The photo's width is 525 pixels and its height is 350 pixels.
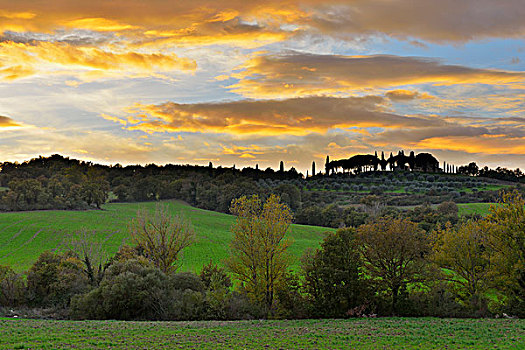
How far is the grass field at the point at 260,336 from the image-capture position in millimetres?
23203

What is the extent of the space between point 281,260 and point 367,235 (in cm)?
971

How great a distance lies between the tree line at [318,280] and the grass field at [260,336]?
10.7m

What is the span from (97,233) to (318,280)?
224 ft

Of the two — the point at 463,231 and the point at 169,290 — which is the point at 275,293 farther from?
the point at 463,231

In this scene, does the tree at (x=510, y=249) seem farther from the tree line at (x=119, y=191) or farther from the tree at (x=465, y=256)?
the tree line at (x=119, y=191)

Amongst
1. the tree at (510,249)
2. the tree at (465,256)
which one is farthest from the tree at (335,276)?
the tree at (510,249)

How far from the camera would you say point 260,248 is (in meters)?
47.9

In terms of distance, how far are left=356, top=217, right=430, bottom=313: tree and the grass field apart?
39.3 feet

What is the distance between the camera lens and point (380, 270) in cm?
4438

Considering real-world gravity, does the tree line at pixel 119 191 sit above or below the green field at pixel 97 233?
above

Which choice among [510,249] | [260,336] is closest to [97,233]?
[260,336]

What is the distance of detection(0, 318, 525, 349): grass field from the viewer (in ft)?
Result: 76.1

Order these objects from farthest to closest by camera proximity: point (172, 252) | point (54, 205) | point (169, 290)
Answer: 1. point (54, 205)
2. point (172, 252)
3. point (169, 290)

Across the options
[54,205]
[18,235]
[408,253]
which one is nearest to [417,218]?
[408,253]
